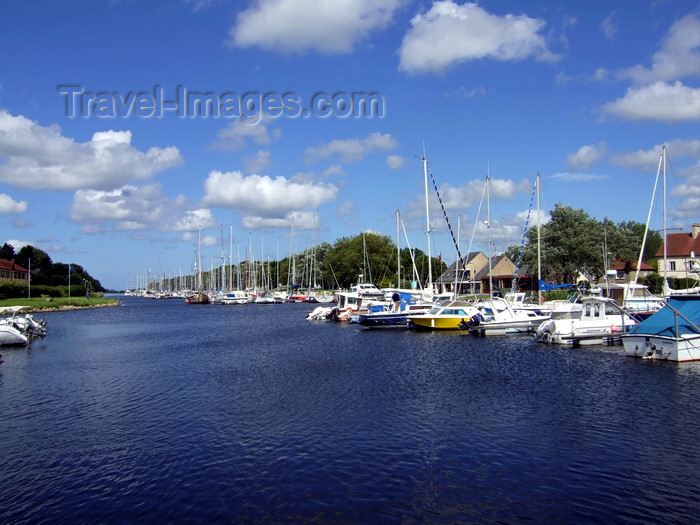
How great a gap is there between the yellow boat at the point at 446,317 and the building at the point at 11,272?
103 metres

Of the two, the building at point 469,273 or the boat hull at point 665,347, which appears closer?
the boat hull at point 665,347

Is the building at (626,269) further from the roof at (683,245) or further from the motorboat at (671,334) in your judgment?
the motorboat at (671,334)

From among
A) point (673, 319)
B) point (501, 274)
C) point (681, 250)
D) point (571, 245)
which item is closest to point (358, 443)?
point (673, 319)

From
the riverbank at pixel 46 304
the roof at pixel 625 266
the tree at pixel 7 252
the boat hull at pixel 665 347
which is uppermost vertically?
the tree at pixel 7 252

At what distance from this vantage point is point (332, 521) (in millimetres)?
12055

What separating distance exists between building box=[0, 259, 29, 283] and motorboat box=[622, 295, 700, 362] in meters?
123

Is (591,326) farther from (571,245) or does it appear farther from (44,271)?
(44,271)

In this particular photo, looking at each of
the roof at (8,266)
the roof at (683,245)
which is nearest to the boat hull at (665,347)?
the roof at (683,245)

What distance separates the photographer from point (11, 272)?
421 ft

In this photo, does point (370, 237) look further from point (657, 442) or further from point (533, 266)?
point (657, 442)

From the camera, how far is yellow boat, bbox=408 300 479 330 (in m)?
50.7

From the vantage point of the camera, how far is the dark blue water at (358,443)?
1288cm

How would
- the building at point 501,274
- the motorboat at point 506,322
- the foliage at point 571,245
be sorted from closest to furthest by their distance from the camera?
1. the motorboat at point 506,322
2. the foliage at point 571,245
3. the building at point 501,274

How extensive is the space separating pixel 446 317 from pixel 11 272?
114 metres
